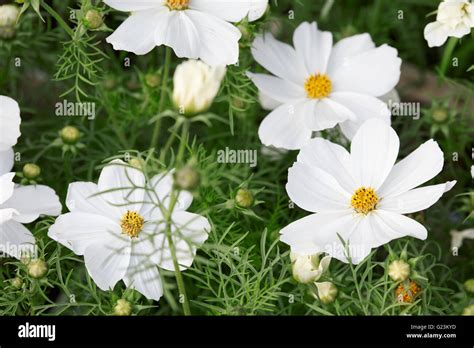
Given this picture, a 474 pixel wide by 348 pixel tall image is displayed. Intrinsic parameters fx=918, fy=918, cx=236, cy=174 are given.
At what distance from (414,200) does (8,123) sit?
66 centimetres

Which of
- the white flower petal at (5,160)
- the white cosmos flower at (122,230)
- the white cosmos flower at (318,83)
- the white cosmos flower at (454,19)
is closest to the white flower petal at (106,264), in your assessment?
the white cosmos flower at (122,230)

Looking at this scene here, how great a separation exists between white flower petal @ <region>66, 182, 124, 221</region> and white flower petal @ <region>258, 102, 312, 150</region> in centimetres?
Answer: 28

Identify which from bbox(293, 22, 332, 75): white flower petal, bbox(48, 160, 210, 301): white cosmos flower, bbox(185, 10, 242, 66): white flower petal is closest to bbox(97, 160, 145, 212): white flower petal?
bbox(48, 160, 210, 301): white cosmos flower

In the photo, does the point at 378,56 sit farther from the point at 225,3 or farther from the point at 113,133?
the point at 113,133

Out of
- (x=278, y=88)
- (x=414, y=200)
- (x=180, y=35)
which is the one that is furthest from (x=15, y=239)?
(x=414, y=200)

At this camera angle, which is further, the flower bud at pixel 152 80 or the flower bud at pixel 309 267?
the flower bud at pixel 152 80

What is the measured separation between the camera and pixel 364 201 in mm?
1436

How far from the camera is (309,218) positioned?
142cm

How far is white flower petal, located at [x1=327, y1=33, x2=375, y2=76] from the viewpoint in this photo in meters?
1.71

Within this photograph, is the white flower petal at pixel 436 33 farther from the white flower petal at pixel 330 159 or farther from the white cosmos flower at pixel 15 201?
the white cosmos flower at pixel 15 201

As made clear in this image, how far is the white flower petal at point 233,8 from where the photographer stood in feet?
4.96
